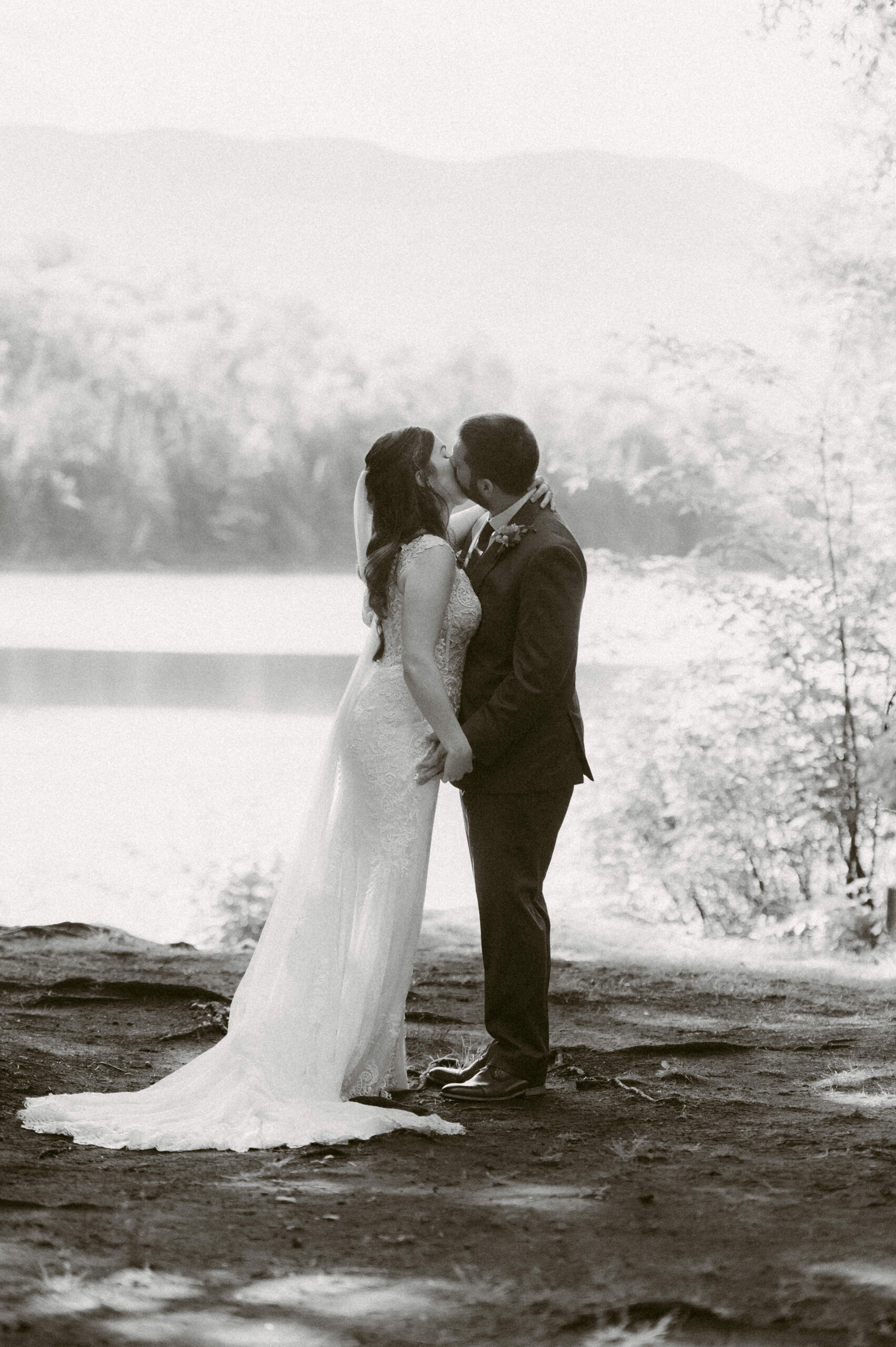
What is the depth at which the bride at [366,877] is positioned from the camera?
400 centimetres

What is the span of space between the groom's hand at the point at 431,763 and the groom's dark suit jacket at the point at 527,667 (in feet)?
0.27

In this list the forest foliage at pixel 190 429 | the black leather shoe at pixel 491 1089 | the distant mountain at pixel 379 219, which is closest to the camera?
the black leather shoe at pixel 491 1089

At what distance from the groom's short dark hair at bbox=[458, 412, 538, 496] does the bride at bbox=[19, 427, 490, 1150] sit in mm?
110

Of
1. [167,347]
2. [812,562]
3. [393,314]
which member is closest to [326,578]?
[167,347]

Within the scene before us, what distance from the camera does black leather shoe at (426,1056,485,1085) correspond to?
14.5 feet

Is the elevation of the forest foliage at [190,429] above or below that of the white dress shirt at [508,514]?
above

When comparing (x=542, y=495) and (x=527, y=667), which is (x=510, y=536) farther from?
(x=527, y=667)

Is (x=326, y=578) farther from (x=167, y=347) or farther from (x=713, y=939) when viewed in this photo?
(x=713, y=939)

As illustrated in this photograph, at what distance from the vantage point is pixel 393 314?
51.8m

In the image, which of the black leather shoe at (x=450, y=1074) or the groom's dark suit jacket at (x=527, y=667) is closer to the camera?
the groom's dark suit jacket at (x=527, y=667)

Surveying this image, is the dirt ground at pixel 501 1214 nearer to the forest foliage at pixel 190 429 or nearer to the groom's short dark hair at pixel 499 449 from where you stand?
the groom's short dark hair at pixel 499 449

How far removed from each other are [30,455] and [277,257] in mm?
29491

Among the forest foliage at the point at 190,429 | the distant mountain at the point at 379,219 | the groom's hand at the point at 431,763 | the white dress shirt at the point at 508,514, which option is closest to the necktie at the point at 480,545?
the white dress shirt at the point at 508,514

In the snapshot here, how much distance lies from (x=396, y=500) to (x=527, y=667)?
0.60 m
